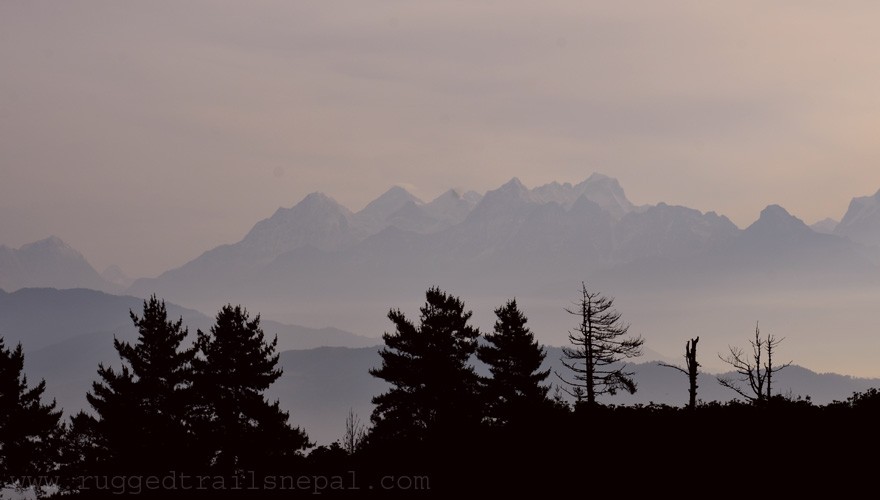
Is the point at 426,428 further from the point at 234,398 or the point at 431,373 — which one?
the point at 234,398

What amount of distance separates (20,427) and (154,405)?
10878 mm

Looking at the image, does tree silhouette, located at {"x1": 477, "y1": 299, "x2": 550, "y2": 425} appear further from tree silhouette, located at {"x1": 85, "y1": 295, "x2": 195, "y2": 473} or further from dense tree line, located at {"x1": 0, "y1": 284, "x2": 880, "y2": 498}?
tree silhouette, located at {"x1": 85, "y1": 295, "x2": 195, "y2": 473}

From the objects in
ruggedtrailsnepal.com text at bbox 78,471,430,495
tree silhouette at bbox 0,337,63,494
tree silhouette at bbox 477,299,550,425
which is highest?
tree silhouette at bbox 477,299,550,425

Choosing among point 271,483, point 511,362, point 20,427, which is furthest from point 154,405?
point 511,362

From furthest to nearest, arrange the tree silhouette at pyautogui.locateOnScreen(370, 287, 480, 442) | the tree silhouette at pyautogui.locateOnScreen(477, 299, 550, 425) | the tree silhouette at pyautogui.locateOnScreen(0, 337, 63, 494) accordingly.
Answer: the tree silhouette at pyautogui.locateOnScreen(477, 299, 550, 425) < the tree silhouette at pyautogui.locateOnScreen(0, 337, 63, 494) < the tree silhouette at pyautogui.locateOnScreen(370, 287, 480, 442)

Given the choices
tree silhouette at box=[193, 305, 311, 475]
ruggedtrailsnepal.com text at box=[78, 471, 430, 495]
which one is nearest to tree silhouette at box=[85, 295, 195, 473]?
tree silhouette at box=[193, 305, 311, 475]

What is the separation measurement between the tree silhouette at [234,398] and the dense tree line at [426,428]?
8 centimetres

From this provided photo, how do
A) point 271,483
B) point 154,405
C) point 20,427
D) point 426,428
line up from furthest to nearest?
point 20,427 → point 426,428 → point 154,405 → point 271,483

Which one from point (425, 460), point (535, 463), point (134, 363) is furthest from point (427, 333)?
point (535, 463)

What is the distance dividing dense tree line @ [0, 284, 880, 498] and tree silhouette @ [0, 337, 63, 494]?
0.28 ft

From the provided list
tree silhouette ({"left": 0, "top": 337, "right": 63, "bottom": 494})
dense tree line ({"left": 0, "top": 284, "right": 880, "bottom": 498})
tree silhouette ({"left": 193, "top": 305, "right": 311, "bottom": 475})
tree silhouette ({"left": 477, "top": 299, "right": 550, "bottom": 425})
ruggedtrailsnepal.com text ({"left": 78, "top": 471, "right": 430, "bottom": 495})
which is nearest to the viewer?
dense tree line ({"left": 0, "top": 284, "right": 880, "bottom": 498})

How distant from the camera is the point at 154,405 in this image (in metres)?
54.4

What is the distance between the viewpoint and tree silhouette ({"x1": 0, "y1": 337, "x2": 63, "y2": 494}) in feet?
192

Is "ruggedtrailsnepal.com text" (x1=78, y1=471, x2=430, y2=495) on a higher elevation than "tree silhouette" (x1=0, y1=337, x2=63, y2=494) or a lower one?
lower
